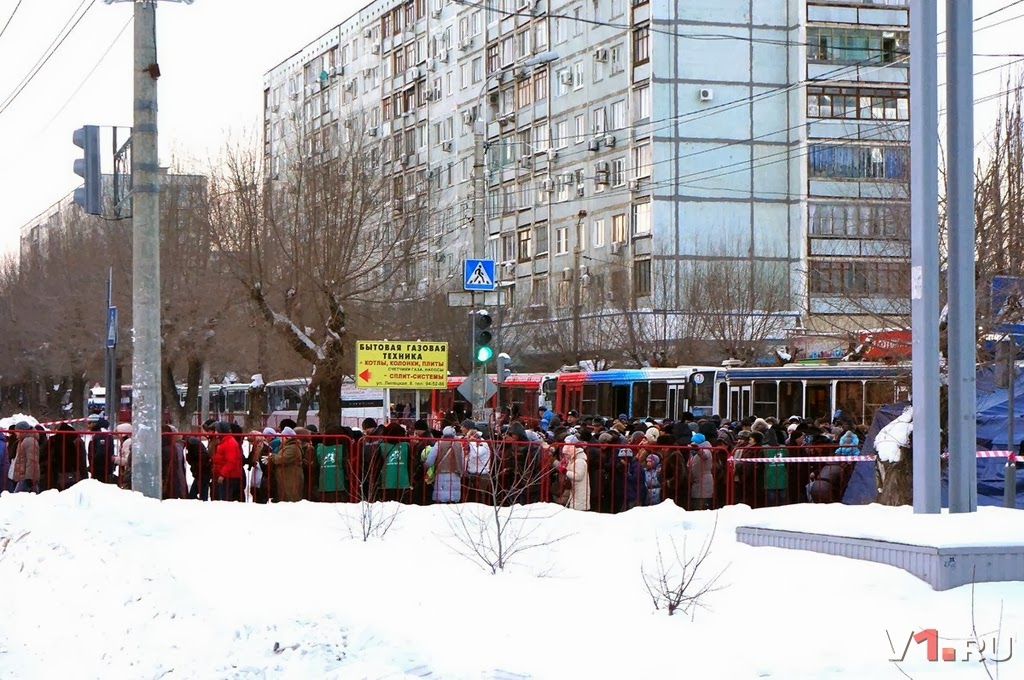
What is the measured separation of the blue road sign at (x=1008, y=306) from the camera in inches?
817

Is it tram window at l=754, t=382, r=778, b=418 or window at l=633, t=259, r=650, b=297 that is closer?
tram window at l=754, t=382, r=778, b=418

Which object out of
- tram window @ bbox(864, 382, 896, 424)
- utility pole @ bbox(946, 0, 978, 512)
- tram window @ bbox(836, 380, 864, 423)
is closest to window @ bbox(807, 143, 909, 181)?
tram window @ bbox(836, 380, 864, 423)

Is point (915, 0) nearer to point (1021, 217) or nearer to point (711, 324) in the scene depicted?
point (1021, 217)

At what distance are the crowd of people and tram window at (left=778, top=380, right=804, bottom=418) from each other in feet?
46.9

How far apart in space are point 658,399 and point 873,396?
18.4 ft

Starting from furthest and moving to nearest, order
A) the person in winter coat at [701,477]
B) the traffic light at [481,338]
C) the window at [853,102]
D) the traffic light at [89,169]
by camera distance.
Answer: the window at [853,102] → the traffic light at [481,338] → the person in winter coat at [701,477] → the traffic light at [89,169]

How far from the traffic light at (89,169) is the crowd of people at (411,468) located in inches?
162

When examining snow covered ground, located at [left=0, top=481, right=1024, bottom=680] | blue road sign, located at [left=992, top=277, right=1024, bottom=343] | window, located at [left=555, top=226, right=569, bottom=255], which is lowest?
snow covered ground, located at [left=0, top=481, right=1024, bottom=680]

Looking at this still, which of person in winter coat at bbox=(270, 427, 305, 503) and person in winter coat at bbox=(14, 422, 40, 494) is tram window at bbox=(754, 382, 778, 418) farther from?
person in winter coat at bbox=(14, 422, 40, 494)

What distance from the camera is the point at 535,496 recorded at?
60.5 ft

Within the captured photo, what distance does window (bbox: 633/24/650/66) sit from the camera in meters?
58.4

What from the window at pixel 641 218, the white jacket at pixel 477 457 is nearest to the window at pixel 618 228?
the window at pixel 641 218

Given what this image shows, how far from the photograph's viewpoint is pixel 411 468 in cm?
1816

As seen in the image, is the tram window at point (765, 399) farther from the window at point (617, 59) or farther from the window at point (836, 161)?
the window at point (617, 59)
